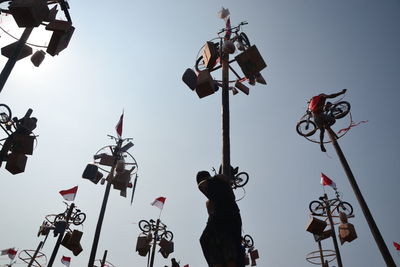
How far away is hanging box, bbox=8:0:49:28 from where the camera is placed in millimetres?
3941

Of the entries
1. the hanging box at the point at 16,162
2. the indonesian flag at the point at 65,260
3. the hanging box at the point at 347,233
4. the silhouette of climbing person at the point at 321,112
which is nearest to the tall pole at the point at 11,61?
the hanging box at the point at 16,162

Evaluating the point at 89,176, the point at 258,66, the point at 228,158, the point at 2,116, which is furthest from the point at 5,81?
the point at 89,176

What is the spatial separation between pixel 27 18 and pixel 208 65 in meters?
3.31

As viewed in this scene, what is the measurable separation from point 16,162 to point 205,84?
4557 mm

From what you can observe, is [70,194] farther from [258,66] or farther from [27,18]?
[258,66]

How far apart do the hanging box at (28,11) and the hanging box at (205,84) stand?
9.48 feet

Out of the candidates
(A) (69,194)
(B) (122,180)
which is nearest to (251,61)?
(B) (122,180)

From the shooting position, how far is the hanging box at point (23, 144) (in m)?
5.70

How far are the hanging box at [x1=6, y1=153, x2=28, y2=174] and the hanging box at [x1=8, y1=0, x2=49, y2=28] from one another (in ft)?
9.65

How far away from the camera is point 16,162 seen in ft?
18.7

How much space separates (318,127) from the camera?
8.46m

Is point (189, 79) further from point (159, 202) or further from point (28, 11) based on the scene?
point (159, 202)

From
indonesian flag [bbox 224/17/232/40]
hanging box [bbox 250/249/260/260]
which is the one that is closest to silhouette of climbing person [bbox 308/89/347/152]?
indonesian flag [bbox 224/17/232/40]

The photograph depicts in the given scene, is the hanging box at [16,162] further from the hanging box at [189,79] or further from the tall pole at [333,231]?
the tall pole at [333,231]
